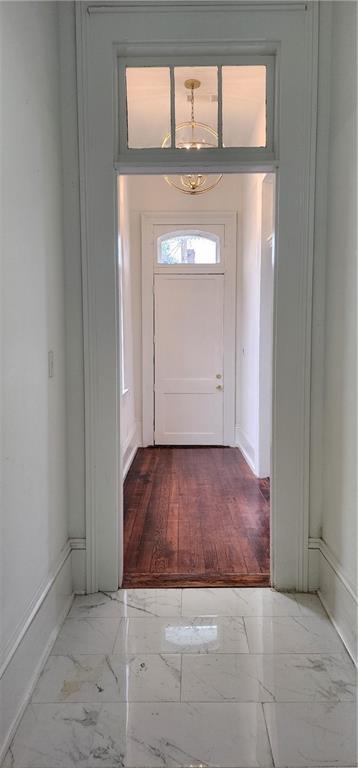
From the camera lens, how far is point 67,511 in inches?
87.0

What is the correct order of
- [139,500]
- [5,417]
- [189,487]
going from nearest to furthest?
[5,417] → [139,500] → [189,487]

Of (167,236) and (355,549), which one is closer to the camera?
(355,549)

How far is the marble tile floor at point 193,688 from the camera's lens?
136 centimetres

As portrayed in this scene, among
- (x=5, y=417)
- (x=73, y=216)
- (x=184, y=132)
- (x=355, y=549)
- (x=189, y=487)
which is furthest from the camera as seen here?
(x=189, y=487)

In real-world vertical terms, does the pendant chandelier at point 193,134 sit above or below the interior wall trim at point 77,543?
above

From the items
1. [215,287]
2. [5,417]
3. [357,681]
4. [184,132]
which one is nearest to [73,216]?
[184,132]

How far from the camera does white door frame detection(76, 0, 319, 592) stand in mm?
2061

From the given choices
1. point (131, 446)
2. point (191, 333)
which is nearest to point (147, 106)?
point (191, 333)

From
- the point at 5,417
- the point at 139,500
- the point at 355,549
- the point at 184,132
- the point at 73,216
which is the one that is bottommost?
the point at 139,500

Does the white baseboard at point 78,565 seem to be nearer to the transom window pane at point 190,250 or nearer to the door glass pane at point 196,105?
the door glass pane at point 196,105

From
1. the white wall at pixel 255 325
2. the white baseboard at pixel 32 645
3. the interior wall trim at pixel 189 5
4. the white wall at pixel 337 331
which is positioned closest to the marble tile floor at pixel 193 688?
the white baseboard at pixel 32 645

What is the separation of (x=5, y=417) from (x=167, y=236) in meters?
4.23

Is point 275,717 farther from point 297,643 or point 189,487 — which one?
point 189,487

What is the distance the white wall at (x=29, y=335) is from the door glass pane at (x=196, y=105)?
558 millimetres
